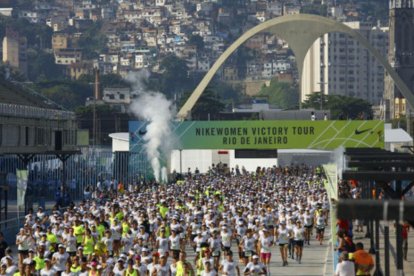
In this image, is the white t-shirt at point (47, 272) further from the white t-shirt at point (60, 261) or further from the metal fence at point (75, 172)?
the metal fence at point (75, 172)

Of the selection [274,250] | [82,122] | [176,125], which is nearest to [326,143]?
[176,125]

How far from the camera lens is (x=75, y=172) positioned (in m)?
58.4

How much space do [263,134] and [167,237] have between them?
138ft

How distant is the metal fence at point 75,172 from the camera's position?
55156 millimetres

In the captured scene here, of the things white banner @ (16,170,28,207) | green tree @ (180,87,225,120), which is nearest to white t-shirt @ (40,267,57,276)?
white banner @ (16,170,28,207)

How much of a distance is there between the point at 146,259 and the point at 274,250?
11968 mm

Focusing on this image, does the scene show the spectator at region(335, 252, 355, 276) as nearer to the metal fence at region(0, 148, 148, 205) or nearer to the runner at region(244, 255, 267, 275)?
the runner at region(244, 255, 267, 275)

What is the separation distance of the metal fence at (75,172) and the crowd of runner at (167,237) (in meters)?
13.8

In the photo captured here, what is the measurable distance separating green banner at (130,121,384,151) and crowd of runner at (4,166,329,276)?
29250 mm

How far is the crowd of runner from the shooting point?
24.4 metres

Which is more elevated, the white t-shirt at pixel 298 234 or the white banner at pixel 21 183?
the white banner at pixel 21 183

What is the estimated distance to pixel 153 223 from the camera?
1294 inches

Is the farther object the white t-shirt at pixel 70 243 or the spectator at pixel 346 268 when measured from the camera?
the white t-shirt at pixel 70 243

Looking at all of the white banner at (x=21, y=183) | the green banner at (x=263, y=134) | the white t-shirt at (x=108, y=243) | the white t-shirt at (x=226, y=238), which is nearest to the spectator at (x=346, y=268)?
the white t-shirt at (x=226, y=238)
